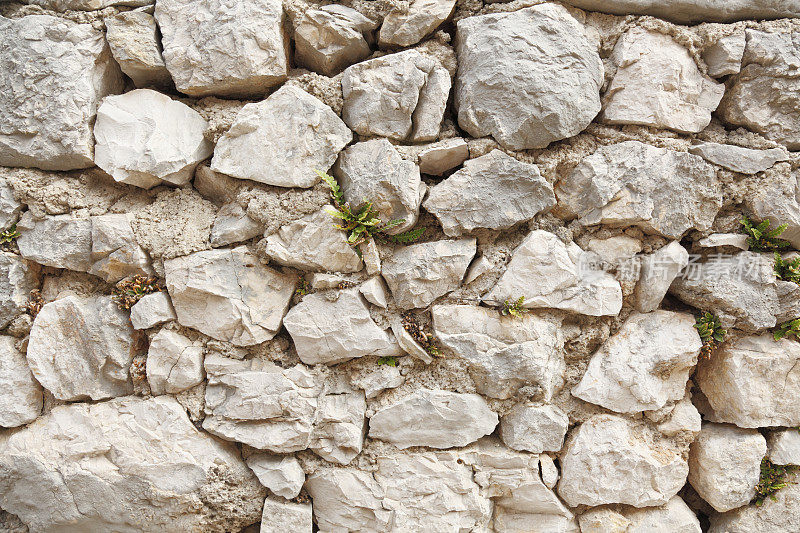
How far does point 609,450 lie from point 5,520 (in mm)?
4941

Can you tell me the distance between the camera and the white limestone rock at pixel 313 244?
12.1ft

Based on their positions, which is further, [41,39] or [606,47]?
[606,47]

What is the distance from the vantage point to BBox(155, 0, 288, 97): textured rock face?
3664 millimetres

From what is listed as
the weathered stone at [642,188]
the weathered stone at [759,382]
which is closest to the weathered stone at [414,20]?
the weathered stone at [642,188]

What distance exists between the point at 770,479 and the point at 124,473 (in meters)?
5.27

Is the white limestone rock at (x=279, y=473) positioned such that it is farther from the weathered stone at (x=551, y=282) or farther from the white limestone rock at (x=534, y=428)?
the weathered stone at (x=551, y=282)

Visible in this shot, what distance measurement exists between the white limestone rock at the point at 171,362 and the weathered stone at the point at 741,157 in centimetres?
439

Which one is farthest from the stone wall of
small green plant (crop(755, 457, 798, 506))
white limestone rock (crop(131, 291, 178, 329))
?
small green plant (crop(755, 457, 798, 506))

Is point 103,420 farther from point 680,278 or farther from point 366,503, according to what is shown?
point 680,278

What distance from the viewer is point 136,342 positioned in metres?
3.87

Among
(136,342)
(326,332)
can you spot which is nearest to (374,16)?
(326,332)

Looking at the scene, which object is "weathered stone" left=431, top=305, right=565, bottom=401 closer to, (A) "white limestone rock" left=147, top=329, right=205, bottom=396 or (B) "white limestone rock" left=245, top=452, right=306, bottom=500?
(B) "white limestone rock" left=245, top=452, right=306, bottom=500

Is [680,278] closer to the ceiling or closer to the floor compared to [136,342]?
closer to the ceiling

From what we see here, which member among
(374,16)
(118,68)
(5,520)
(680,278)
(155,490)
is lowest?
(5,520)
